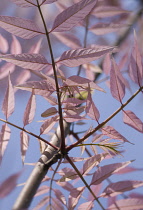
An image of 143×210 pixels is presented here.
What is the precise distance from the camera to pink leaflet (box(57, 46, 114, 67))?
330mm

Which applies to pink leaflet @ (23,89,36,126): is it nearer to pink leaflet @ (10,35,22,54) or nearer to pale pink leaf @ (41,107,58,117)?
pale pink leaf @ (41,107,58,117)

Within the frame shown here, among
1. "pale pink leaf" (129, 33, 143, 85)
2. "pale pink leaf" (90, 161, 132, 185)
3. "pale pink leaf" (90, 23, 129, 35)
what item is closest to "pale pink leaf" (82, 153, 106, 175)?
"pale pink leaf" (90, 161, 132, 185)

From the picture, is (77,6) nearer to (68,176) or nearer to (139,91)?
(139,91)

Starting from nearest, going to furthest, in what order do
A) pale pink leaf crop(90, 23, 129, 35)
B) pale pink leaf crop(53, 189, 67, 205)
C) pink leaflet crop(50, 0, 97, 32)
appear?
1. pink leaflet crop(50, 0, 97, 32)
2. pale pink leaf crop(53, 189, 67, 205)
3. pale pink leaf crop(90, 23, 129, 35)

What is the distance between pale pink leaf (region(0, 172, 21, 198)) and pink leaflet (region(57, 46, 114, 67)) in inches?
7.4

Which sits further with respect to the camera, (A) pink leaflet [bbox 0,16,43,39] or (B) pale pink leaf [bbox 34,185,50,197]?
(B) pale pink leaf [bbox 34,185,50,197]

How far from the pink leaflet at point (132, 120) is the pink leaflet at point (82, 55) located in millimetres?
105

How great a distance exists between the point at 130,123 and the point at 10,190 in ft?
0.70

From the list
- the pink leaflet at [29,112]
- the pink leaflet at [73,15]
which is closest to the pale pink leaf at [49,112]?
the pink leaflet at [29,112]

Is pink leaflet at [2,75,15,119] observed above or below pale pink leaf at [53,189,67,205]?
above

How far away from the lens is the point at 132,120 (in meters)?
0.39

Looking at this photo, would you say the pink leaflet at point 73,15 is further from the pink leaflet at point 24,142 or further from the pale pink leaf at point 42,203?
the pale pink leaf at point 42,203

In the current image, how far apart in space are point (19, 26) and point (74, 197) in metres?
0.26

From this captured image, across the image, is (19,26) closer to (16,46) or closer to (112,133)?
(112,133)
